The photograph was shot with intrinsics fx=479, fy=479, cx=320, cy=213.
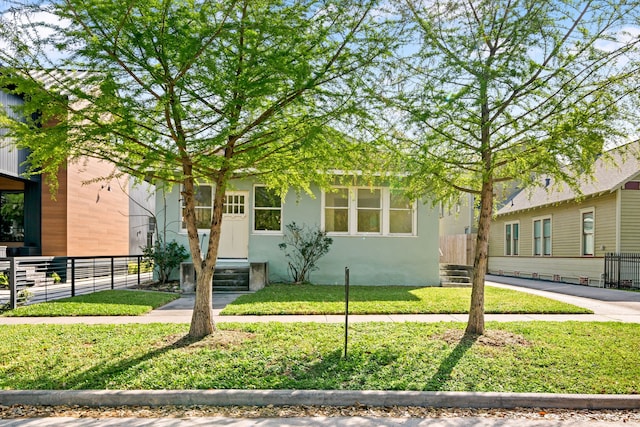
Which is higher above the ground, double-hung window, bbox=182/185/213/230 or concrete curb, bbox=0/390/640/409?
double-hung window, bbox=182/185/213/230

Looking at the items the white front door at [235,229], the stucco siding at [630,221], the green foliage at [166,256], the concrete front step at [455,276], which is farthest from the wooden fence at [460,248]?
the green foliage at [166,256]

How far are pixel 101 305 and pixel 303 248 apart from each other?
19.2 feet

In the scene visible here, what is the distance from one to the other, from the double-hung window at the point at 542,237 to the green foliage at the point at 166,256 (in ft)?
52.7

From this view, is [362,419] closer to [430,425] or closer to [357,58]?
[430,425]

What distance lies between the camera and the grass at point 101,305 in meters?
9.30

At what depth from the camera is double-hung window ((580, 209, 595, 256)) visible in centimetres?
1819

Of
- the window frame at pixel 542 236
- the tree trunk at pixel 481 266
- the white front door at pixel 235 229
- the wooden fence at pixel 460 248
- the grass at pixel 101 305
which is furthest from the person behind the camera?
the wooden fence at pixel 460 248

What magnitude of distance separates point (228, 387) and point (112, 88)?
3.60m

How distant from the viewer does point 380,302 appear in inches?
422

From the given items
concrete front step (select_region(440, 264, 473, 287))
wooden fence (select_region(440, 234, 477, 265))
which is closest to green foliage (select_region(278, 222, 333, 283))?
concrete front step (select_region(440, 264, 473, 287))

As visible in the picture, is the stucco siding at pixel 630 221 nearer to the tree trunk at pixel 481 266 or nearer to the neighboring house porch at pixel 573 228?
the neighboring house porch at pixel 573 228

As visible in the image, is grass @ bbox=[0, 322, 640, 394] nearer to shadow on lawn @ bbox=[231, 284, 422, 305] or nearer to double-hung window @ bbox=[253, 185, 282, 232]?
shadow on lawn @ bbox=[231, 284, 422, 305]

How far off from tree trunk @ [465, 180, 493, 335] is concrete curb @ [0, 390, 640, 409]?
226 cm

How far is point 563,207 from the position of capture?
66.2 feet
